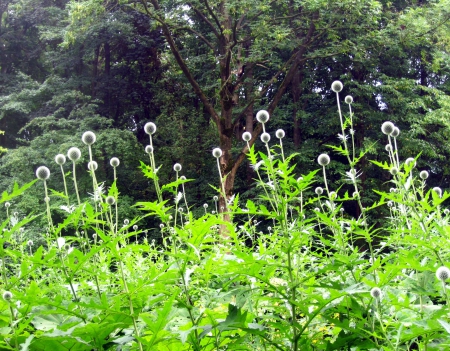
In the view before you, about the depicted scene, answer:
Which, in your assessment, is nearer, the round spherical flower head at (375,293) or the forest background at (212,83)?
the round spherical flower head at (375,293)

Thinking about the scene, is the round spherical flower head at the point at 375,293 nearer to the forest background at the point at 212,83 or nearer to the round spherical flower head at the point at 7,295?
the round spherical flower head at the point at 7,295

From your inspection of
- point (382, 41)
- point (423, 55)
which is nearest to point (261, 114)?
point (382, 41)

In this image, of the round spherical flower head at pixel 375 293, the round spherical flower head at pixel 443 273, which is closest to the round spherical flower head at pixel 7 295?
the round spherical flower head at pixel 375 293

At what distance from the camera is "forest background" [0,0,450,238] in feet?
41.4

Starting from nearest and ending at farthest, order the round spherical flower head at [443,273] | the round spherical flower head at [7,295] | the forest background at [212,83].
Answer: the round spherical flower head at [443,273] < the round spherical flower head at [7,295] < the forest background at [212,83]

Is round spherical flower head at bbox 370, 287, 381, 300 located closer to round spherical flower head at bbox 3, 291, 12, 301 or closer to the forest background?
round spherical flower head at bbox 3, 291, 12, 301

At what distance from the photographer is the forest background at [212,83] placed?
1263cm

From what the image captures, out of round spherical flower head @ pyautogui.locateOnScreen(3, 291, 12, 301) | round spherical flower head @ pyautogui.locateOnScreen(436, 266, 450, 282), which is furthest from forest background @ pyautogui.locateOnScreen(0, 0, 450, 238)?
round spherical flower head @ pyautogui.locateOnScreen(436, 266, 450, 282)

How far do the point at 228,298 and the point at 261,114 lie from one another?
0.99 m

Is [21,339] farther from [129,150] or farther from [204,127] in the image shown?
[204,127]

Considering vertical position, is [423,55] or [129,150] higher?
[423,55]

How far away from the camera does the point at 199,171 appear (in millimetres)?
16562

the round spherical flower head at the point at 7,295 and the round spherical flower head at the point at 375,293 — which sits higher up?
the round spherical flower head at the point at 7,295

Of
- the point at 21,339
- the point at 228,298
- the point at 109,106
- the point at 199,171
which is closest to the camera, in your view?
the point at 21,339
